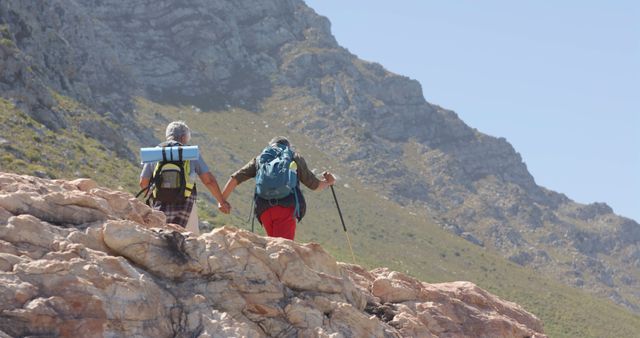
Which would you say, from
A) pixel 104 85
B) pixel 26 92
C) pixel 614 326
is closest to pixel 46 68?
pixel 26 92

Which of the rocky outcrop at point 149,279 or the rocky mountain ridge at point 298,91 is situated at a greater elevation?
the rocky mountain ridge at point 298,91

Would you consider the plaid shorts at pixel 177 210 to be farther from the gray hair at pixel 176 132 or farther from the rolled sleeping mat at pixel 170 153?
the gray hair at pixel 176 132

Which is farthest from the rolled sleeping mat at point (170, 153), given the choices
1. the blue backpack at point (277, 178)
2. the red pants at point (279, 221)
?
the red pants at point (279, 221)

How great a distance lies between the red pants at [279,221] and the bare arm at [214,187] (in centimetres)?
82

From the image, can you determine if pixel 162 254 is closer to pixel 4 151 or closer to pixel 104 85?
pixel 4 151

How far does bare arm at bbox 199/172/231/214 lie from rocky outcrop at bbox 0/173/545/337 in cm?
124

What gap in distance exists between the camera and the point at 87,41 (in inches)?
4424

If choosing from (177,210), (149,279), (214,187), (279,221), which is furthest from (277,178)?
(149,279)

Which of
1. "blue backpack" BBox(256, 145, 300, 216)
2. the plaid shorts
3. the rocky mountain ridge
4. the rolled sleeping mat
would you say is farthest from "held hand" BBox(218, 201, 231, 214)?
the rocky mountain ridge

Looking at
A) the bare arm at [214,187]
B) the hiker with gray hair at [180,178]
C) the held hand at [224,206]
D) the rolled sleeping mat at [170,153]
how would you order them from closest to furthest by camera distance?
the rolled sleeping mat at [170,153], the hiker with gray hair at [180,178], the bare arm at [214,187], the held hand at [224,206]

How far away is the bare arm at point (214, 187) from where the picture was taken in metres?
13.1

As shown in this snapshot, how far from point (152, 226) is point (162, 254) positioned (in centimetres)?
120

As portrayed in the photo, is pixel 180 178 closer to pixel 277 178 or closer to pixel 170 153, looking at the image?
pixel 170 153

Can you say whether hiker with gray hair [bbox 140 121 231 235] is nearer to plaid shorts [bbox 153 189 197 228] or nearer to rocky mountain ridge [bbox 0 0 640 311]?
plaid shorts [bbox 153 189 197 228]
